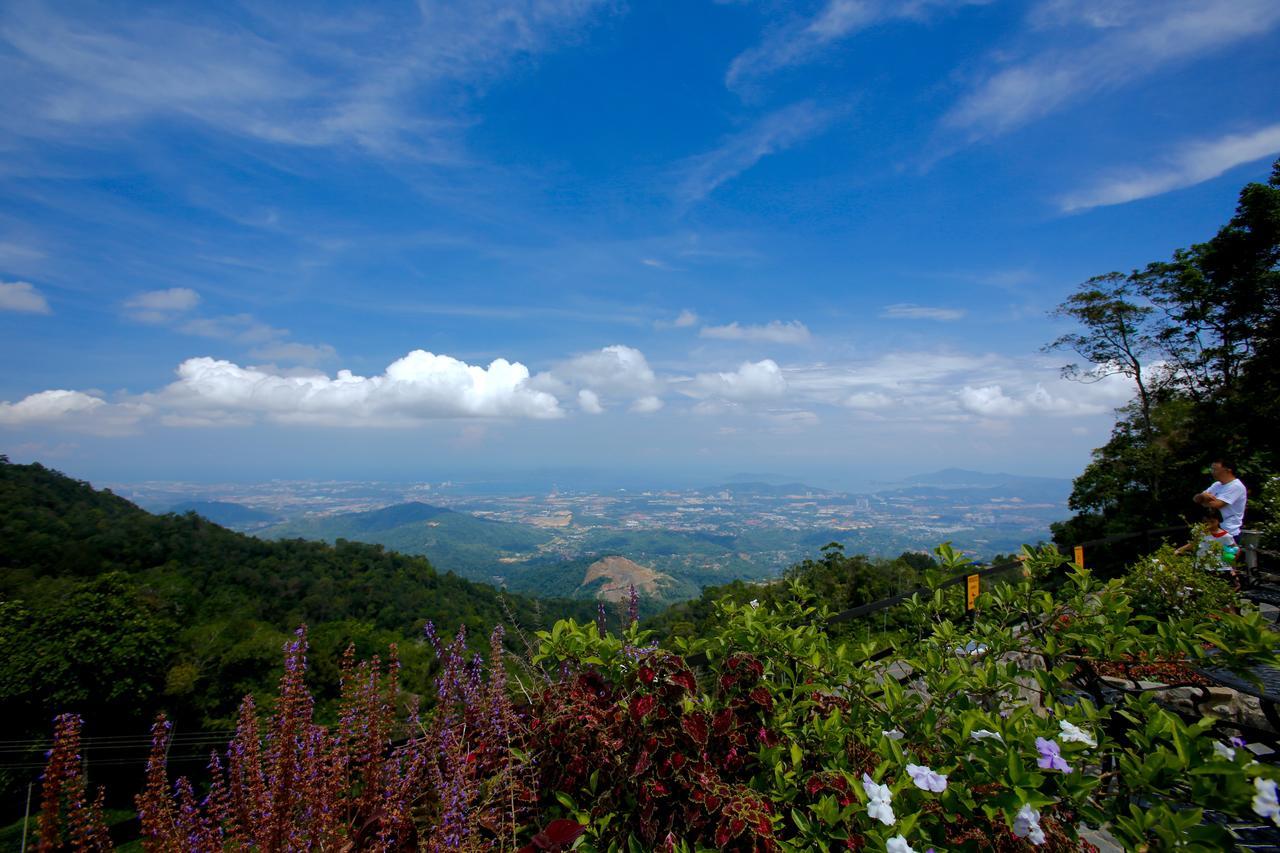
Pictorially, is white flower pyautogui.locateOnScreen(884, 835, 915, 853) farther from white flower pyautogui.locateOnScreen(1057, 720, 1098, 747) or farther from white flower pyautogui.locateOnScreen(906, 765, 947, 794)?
white flower pyautogui.locateOnScreen(1057, 720, 1098, 747)

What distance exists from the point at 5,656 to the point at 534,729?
25.9 m

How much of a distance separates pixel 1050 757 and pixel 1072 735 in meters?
0.18

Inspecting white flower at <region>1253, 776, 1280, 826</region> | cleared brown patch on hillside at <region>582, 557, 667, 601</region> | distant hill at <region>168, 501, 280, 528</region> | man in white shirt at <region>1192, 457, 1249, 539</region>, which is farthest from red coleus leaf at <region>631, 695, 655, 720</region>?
distant hill at <region>168, 501, 280, 528</region>

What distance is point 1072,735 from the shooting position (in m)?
1.28

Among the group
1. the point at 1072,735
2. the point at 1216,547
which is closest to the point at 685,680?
the point at 1072,735

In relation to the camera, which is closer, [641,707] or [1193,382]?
[641,707]

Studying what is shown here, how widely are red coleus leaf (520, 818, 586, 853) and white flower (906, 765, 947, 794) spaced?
90 cm

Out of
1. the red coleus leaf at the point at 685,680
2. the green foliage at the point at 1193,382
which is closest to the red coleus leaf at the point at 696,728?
the red coleus leaf at the point at 685,680

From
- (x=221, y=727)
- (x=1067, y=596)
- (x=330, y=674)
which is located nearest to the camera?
(x=1067, y=596)

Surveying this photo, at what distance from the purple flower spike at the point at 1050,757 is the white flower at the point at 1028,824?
0.11 meters

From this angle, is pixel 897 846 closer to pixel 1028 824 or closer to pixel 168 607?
pixel 1028 824

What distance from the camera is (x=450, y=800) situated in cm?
151

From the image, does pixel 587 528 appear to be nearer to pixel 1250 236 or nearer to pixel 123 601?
pixel 123 601

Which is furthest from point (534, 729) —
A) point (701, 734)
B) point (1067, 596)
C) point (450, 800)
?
point (1067, 596)
